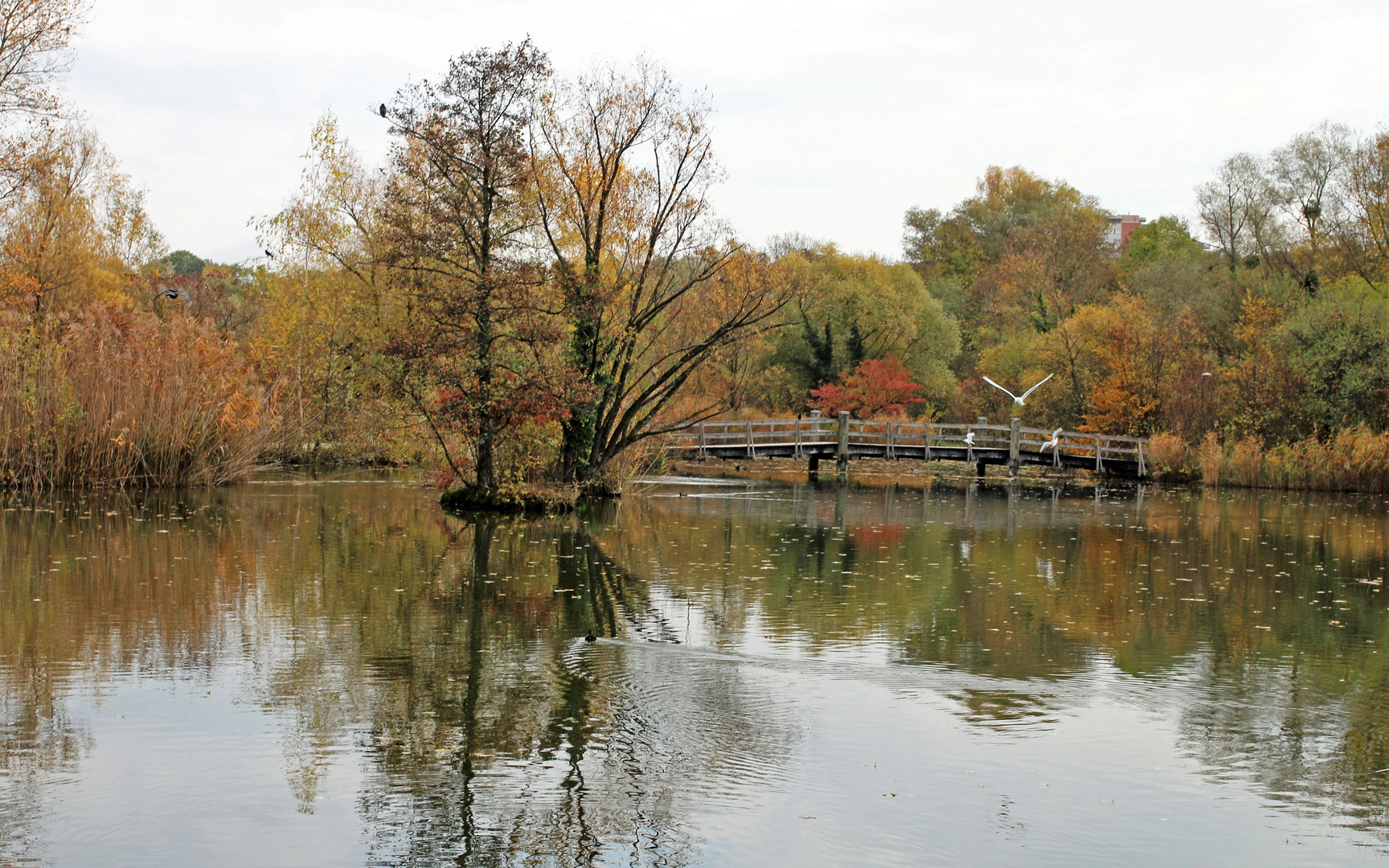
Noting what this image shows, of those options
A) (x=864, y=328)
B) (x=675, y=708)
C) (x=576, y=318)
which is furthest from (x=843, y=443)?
(x=675, y=708)

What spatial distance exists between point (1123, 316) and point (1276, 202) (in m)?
7.63

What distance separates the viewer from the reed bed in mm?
30730

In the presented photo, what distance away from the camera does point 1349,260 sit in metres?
40.0

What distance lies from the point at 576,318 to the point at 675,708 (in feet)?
46.8

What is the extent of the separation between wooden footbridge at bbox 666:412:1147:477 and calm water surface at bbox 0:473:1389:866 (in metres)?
21.7

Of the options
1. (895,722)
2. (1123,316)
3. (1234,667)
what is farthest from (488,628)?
(1123,316)

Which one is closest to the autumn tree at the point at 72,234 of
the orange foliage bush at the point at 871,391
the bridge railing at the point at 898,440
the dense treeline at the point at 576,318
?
the dense treeline at the point at 576,318

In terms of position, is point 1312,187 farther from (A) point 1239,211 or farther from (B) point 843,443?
(B) point 843,443

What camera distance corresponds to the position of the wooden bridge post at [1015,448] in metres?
38.4

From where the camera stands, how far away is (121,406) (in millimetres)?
21312

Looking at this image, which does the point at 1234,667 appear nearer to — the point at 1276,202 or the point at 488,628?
the point at 488,628

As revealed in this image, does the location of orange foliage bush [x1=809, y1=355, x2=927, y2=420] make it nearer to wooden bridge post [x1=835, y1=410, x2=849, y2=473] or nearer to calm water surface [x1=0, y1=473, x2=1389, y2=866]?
wooden bridge post [x1=835, y1=410, x2=849, y2=473]

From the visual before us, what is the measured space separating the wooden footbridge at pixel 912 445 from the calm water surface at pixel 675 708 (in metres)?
21.7

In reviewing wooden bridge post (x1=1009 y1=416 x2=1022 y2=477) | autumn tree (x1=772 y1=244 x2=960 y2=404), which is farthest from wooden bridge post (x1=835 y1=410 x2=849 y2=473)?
autumn tree (x1=772 y1=244 x2=960 y2=404)
